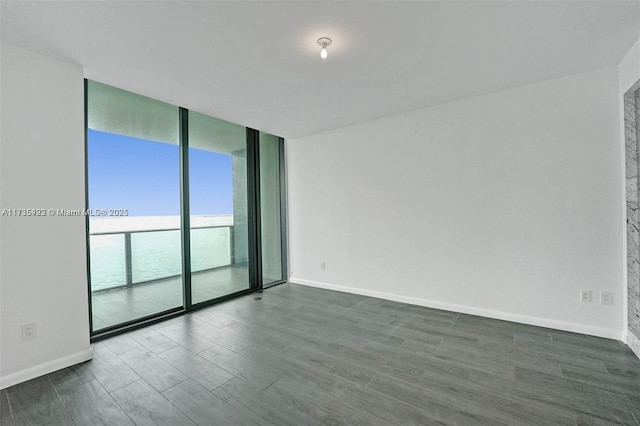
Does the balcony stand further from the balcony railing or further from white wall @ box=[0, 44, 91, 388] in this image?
white wall @ box=[0, 44, 91, 388]

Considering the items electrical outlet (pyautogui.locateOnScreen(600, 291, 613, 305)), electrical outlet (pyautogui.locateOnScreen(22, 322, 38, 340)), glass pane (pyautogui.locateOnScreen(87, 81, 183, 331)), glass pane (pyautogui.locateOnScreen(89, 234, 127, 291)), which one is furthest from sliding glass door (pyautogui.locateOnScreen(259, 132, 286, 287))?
electrical outlet (pyautogui.locateOnScreen(600, 291, 613, 305))

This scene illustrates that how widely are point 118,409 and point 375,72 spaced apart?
3.36 meters

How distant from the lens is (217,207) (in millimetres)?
4113

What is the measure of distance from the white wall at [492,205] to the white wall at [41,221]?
318 centimetres

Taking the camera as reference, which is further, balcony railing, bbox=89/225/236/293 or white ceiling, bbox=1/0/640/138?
balcony railing, bbox=89/225/236/293

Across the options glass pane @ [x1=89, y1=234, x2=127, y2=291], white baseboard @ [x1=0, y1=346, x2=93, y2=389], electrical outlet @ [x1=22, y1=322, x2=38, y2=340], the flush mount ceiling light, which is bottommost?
white baseboard @ [x1=0, y1=346, x2=93, y2=389]

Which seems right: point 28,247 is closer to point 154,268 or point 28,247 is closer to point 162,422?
point 154,268

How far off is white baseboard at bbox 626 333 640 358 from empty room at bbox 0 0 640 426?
29 mm

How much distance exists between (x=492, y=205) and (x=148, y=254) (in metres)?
4.18

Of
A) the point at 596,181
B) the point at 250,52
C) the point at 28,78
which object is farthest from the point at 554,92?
the point at 28,78

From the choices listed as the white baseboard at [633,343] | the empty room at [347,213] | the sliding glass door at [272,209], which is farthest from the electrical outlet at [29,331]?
the white baseboard at [633,343]

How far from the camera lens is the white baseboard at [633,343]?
2.32 metres

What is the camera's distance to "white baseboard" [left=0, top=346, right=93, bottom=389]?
6.84ft

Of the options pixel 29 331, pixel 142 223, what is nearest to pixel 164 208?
pixel 142 223
